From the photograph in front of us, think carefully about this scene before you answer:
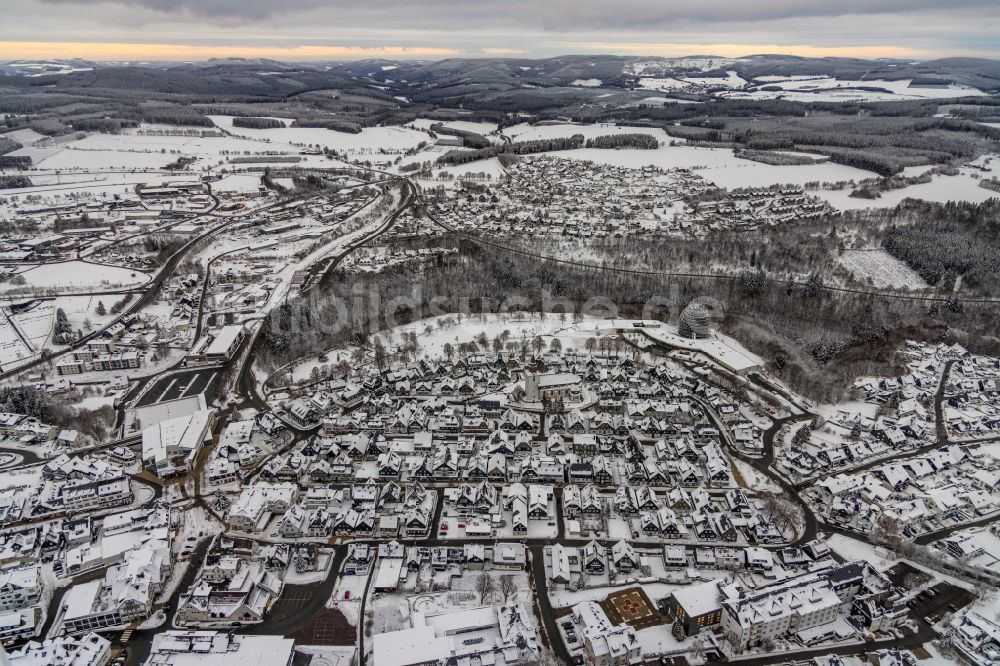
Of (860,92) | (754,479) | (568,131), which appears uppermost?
(860,92)

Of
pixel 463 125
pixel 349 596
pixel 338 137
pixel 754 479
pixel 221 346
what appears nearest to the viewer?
pixel 349 596

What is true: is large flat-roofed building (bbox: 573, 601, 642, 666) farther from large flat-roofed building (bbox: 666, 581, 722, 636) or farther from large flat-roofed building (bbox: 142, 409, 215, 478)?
large flat-roofed building (bbox: 142, 409, 215, 478)

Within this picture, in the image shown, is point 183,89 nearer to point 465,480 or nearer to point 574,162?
point 574,162

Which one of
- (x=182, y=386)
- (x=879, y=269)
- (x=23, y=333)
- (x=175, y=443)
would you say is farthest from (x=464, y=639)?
(x=879, y=269)

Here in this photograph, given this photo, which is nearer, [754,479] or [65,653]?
[65,653]

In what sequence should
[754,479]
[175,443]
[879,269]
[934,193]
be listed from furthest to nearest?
[934,193]
[879,269]
[175,443]
[754,479]

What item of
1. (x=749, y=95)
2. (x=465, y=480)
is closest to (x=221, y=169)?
(x=465, y=480)

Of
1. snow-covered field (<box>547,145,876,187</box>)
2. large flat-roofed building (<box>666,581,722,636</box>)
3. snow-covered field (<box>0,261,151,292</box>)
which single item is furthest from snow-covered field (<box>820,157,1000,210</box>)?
snow-covered field (<box>0,261,151,292</box>)

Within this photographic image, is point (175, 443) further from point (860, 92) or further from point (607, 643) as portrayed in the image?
point (860, 92)
